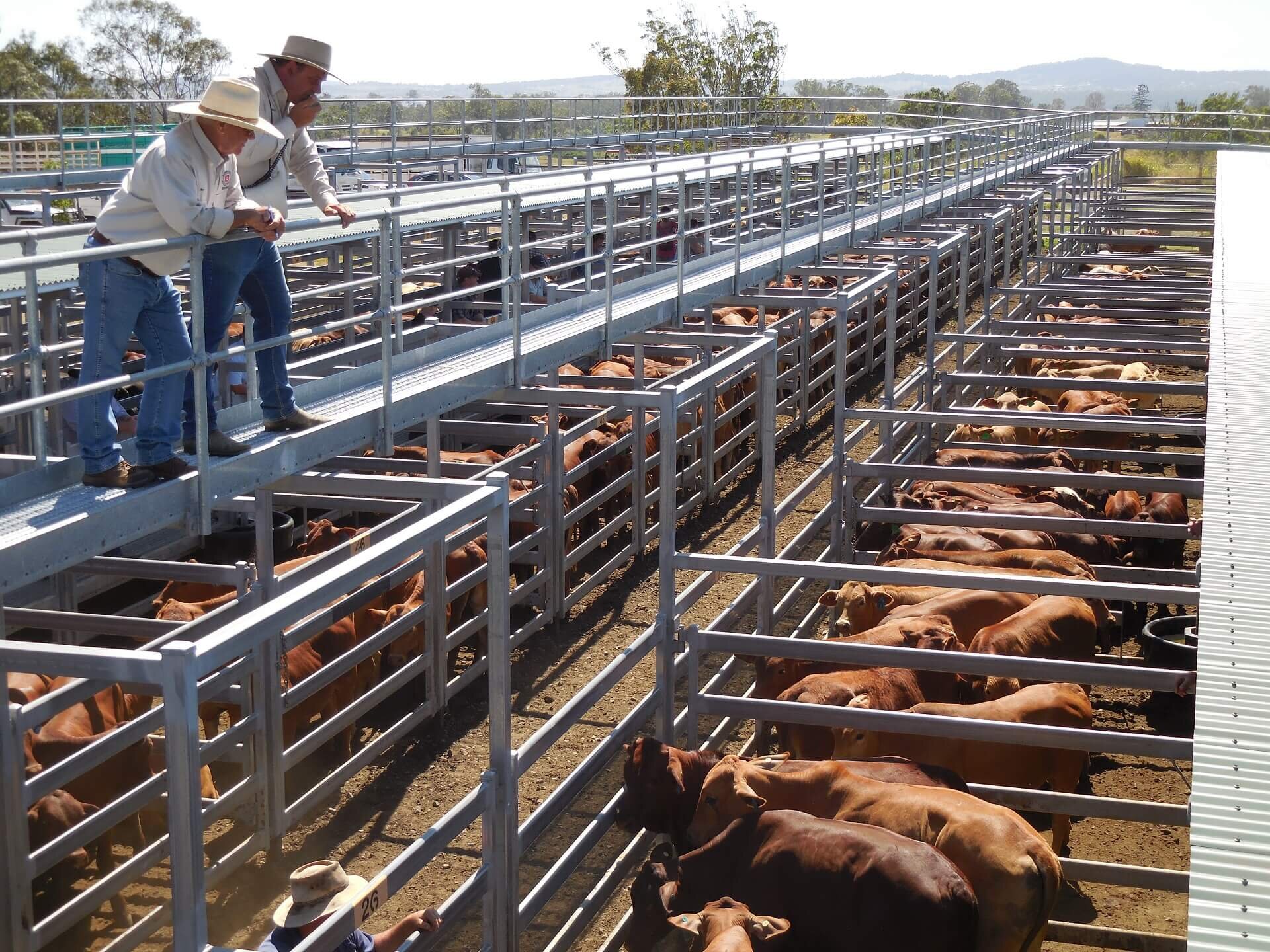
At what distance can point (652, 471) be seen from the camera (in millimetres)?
13758

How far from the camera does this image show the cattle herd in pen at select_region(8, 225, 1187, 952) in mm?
5594

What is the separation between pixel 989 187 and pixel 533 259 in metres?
12.2

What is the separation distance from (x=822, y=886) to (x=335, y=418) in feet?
9.74

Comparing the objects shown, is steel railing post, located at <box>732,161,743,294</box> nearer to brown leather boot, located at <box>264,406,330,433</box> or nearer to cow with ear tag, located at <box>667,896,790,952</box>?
brown leather boot, located at <box>264,406,330,433</box>

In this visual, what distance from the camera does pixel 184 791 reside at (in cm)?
322

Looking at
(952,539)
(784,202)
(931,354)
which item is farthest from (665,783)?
(931,354)

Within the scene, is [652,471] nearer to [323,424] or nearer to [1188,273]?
[323,424]

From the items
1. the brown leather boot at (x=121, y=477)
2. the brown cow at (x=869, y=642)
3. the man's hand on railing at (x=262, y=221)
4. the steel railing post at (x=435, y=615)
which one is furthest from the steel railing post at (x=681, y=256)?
the brown leather boot at (x=121, y=477)

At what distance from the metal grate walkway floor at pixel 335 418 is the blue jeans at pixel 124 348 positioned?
16cm

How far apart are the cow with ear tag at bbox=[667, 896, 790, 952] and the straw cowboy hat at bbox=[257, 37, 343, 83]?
3.80m

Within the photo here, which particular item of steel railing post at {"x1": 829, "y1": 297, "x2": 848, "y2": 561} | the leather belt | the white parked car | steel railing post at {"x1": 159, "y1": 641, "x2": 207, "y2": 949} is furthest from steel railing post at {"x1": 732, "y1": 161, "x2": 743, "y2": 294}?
steel railing post at {"x1": 159, "y1": 641, "x2": 207, "y2": 949}

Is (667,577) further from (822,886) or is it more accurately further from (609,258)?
(609,258)

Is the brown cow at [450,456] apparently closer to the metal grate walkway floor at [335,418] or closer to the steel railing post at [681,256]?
the metal grate walkway floor at [335,418]

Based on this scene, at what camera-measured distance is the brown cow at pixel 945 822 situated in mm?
5590
